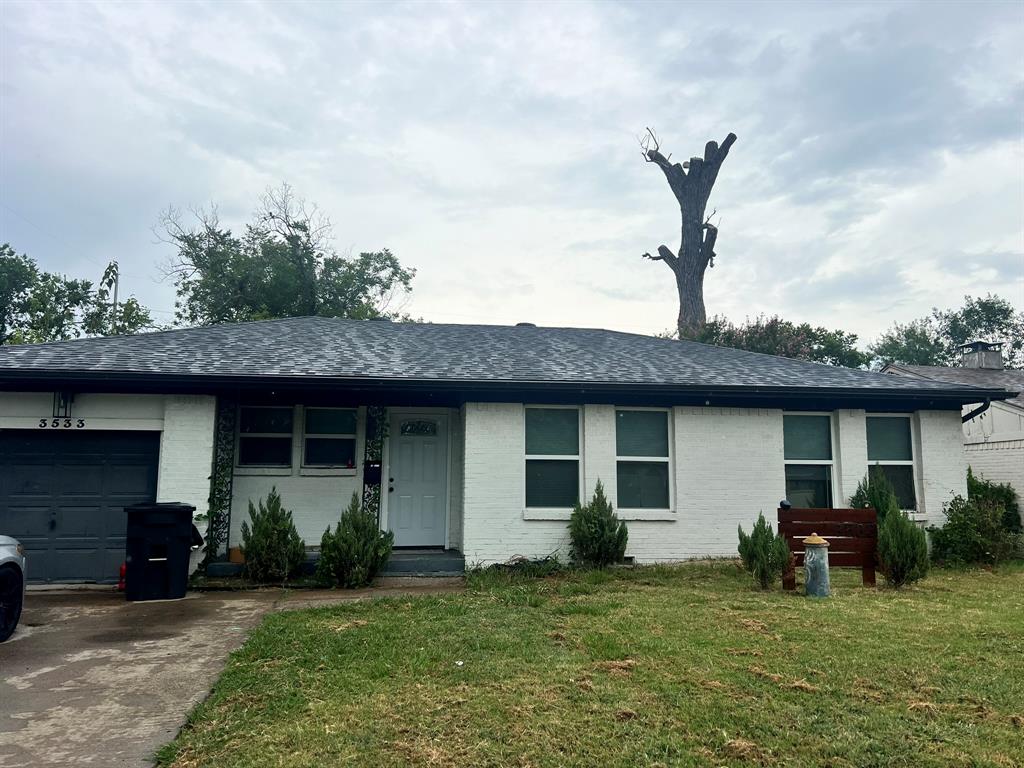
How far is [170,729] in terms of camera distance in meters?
3.73

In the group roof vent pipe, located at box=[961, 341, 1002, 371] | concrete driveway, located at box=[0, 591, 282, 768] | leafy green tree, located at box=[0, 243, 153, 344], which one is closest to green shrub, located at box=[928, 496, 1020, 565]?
concrete driveway, located at box=[0, 591, 282, 768]

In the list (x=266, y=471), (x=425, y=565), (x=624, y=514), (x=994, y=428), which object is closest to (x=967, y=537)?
(x=624, y=514)

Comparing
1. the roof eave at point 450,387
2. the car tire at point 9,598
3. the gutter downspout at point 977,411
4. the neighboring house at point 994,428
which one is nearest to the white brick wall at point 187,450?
the roof eave at point 450,387

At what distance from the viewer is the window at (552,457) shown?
9.63 m

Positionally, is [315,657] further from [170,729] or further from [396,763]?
[396,763]

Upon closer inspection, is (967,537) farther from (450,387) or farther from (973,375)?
(973,375)

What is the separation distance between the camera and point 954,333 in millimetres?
40344

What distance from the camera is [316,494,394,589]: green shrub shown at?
8.13 meters

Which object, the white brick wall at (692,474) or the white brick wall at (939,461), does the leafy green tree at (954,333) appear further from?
the white brick wall at (692,474)

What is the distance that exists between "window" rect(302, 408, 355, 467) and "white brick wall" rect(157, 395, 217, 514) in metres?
1.56

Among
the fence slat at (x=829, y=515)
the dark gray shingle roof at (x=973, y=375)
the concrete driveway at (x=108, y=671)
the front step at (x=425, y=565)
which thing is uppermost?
the dark gray shingle roof at (x=973, y=375)

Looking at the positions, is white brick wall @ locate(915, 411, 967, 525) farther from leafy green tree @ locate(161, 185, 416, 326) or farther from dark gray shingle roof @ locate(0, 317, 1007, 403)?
leafy green tree @ locate(161, 185, 416, 326)

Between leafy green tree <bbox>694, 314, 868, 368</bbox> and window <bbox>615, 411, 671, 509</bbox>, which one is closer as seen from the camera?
window <bbox>615, 411, 671, 509</bbox>

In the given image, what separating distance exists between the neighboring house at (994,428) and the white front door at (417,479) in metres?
8.50
